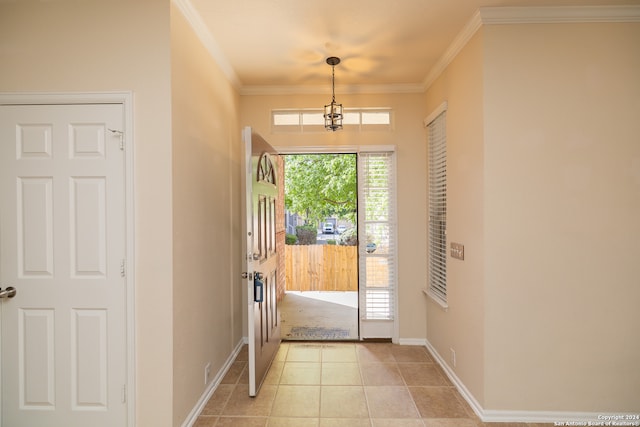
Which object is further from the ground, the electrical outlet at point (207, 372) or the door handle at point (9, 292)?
the door handle at point (9, 292)

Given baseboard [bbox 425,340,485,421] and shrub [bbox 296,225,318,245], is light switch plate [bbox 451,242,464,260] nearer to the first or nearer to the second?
baseboard [bbox 425,340,485,421]

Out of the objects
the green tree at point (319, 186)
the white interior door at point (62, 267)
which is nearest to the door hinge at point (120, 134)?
the white interior door at point (62, 267)

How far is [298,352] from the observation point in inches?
138

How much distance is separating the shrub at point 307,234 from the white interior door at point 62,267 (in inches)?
320

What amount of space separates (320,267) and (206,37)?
17.2 feet

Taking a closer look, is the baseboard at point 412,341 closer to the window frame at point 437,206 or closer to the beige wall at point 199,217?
the window frame at point 437,206

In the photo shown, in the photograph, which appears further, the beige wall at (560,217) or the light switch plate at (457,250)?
the light switch plate at (457,250)

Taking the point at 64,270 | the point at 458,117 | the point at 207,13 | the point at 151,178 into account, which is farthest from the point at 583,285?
the point at 64,270

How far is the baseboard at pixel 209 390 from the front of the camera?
229 centimetres

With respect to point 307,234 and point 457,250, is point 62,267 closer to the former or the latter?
point 457,250

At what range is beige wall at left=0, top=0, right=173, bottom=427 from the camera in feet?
6.79

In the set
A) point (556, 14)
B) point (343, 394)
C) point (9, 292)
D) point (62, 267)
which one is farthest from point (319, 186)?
point (9, 292)

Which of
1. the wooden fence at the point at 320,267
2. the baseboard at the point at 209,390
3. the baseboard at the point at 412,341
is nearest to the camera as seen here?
the baseboard at the point at 209,390

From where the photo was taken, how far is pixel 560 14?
91.0 inches
